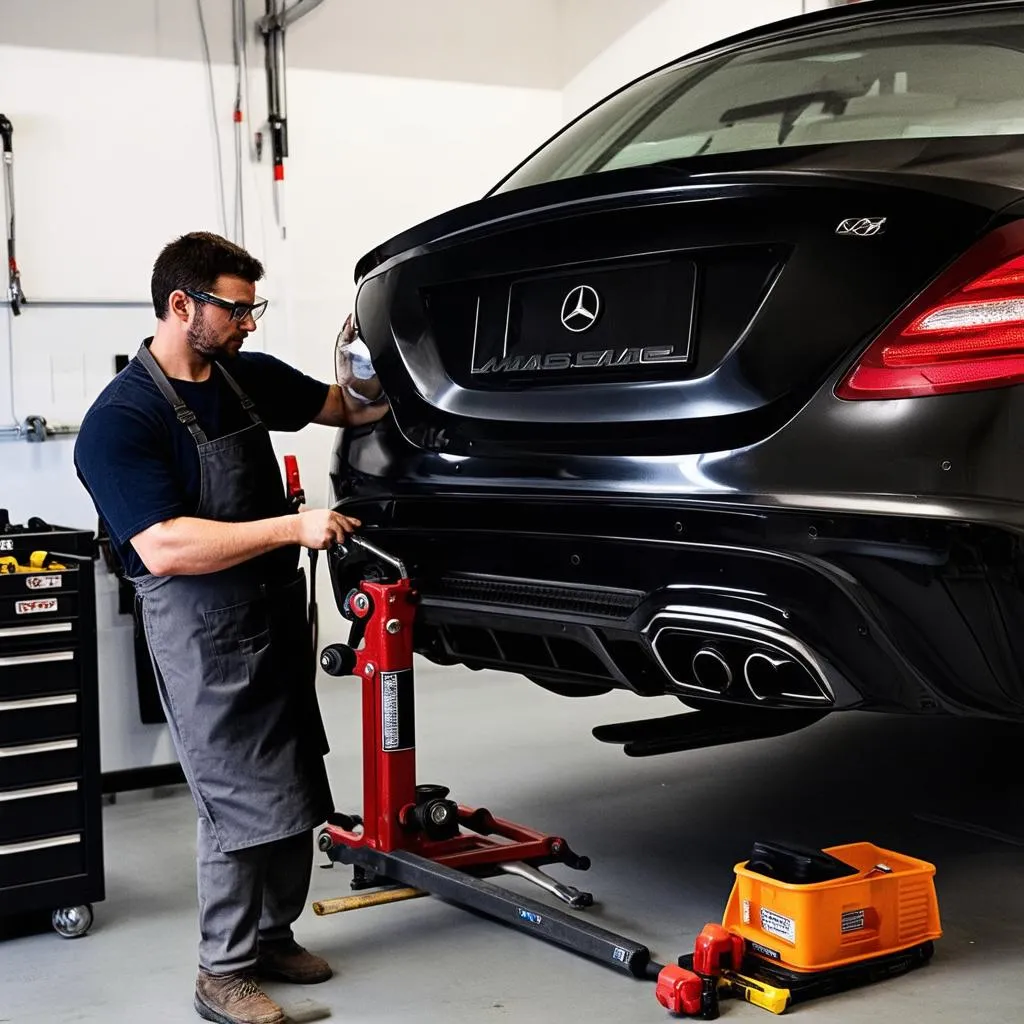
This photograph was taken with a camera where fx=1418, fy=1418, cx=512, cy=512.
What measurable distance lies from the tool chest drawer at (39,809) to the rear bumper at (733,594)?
1.01m

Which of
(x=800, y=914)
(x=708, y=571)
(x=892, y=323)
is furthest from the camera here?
(x=800, y=914)

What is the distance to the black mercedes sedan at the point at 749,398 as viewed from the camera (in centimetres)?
183

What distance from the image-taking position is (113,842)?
353 cm

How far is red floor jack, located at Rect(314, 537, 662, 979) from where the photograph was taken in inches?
98.6

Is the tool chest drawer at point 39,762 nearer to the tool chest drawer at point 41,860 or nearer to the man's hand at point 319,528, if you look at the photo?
the tool chest drawer at point 41,860

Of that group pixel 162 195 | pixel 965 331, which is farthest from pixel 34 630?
pixel 162 195

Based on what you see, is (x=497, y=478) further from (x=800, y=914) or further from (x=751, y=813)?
(x=751, y=813)

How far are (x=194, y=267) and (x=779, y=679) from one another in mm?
1260

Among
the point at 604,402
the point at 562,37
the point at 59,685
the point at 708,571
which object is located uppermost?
the point at 562,37

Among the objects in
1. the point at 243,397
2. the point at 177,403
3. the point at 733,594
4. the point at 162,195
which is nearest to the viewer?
the point at 733,594

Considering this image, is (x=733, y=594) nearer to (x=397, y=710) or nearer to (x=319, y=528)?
(x=319, y=528)

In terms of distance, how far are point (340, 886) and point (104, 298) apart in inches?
143

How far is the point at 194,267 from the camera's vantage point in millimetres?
2510

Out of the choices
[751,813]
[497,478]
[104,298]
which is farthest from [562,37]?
[497,478]
